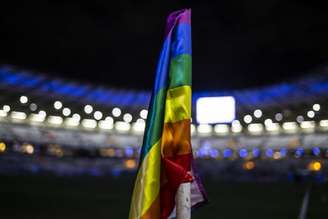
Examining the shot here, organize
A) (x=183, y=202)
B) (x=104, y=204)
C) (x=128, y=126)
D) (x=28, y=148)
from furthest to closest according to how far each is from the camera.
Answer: (x=128, y=126) → (x=28, y=148) → (x=104, y=204) → (x=183, y=202)

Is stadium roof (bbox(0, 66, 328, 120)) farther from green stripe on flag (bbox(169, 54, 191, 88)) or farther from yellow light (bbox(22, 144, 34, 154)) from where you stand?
green stripe on flag (bbox(169, 54, 191, 88))

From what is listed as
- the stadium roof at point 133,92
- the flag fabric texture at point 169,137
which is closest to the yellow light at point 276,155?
the stadium roof at point 133,92

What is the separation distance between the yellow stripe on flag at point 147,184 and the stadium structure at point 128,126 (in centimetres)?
6701

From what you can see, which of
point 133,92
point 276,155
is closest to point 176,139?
point 276,155

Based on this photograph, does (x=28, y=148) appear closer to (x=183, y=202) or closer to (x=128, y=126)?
(x=128, y=126)

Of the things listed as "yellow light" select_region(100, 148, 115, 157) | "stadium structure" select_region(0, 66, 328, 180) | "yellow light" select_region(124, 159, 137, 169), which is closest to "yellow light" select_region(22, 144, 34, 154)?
"stadium structure" select_region(0, 66, 328, 180)

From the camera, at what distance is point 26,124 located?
83688 mm

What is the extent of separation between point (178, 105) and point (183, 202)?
0.80m

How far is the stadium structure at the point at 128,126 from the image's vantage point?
251ft

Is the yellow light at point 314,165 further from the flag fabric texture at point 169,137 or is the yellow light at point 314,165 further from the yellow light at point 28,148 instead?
the flag fabric texture at point 169,137

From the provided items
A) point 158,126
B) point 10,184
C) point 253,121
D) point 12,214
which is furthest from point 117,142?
point 158,126

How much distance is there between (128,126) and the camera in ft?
320

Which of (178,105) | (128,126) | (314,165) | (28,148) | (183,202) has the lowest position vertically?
(183,202)

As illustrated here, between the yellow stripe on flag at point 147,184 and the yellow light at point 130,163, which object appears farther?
the yellow light at point 130,163
